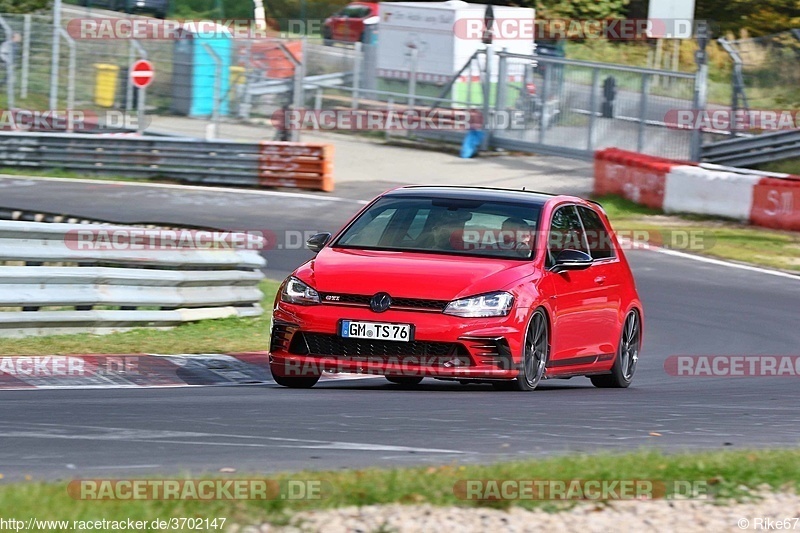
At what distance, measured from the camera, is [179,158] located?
26938 millimetres

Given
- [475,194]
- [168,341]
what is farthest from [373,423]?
[168,341]

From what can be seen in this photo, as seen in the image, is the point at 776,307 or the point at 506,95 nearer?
the point at 776,307

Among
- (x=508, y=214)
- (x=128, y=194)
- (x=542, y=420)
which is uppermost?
(x=508, y=214)

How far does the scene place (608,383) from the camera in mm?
11695

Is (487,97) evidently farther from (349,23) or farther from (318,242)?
(318,242)

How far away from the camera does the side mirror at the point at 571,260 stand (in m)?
10.3

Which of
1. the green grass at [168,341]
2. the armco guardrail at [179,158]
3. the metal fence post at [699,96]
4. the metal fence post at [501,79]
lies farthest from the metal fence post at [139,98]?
the green grass at [168,341]

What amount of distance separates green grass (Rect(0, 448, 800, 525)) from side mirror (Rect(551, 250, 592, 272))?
3.26 meters

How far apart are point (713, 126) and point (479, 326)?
60.1 ft

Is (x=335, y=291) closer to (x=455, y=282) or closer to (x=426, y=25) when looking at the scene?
(x=455, y=282)

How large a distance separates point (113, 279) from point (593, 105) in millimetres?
17926

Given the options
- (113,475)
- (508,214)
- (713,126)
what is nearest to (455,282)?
(508,214)

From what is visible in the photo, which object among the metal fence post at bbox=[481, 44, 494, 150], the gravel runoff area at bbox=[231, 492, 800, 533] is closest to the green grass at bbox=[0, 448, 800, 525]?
the gravel runoff area at bbox=[231, 492, 800, 533]

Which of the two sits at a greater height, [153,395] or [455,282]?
[455,282]
